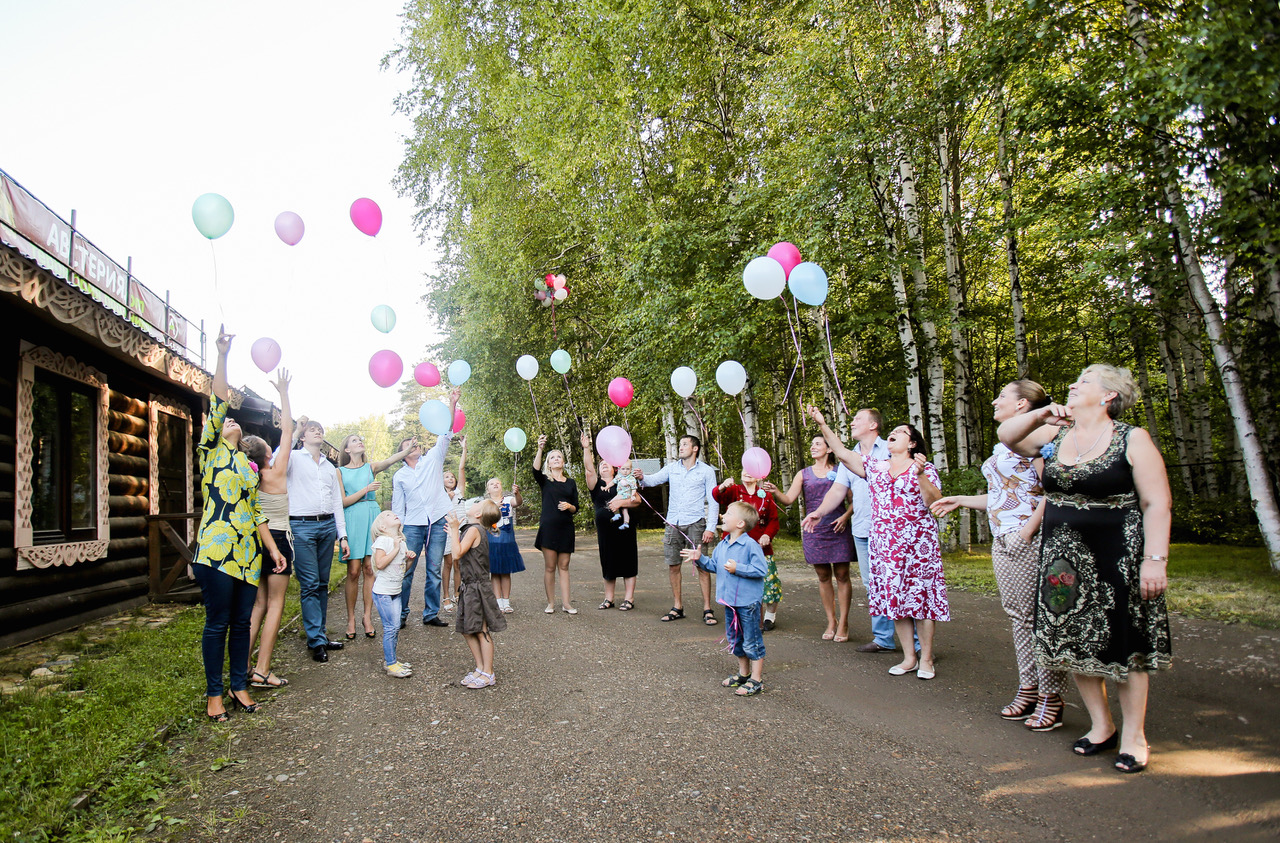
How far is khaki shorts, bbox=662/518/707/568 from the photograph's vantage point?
7312 mm

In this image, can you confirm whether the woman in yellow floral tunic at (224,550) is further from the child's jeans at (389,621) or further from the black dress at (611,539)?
the black dress at (611,539)

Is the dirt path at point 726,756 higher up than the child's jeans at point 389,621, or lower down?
lower down

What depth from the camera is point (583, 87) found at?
45.5ft

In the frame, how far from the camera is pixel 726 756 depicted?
353 centimetres

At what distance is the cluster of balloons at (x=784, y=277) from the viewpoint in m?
6.41

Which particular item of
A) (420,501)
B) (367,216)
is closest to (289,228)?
(367,216)

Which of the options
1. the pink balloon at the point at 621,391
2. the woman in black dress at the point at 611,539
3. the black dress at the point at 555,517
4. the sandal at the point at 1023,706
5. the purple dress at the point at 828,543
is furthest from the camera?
the pink balloon at the point at 621,391

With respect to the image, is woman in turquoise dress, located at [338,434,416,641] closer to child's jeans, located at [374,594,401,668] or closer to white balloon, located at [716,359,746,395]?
child's jeans, located at [374,594,401,668]

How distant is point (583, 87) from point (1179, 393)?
15.0 meters

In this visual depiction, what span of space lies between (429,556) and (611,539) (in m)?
2.07

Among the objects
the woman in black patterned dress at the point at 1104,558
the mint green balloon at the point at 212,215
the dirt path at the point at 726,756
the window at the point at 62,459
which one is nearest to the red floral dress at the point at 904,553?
the dirt path at the point at 726,756

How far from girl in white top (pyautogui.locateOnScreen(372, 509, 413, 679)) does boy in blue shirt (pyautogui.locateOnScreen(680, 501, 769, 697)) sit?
2665mm

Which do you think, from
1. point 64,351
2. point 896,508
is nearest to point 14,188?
point 64,351

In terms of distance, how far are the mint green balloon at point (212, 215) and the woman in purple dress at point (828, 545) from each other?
5020 millimetres
